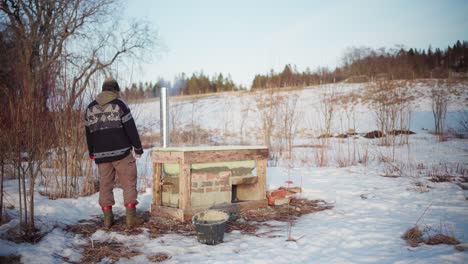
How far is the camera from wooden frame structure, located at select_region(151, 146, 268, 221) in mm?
4617

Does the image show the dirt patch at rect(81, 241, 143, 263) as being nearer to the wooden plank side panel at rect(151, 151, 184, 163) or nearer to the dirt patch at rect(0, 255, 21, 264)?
the dirt patch at rect(0, 255, 21, 264)

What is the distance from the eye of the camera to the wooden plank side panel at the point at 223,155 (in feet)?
15.1

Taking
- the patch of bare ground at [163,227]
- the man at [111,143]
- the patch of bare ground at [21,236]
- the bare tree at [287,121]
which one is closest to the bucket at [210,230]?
the patch of bare ground at [163,227]

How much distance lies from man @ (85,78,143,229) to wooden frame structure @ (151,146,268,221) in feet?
1.44

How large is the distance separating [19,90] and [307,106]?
695 inches

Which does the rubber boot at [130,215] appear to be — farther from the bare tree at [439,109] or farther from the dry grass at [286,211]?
the bare tree at [439,109]

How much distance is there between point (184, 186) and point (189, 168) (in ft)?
0.77

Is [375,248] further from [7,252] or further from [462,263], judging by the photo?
[7,252]

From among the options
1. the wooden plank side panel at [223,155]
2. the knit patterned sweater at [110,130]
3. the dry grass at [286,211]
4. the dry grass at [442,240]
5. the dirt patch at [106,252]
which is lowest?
the dry grass at [286,211]

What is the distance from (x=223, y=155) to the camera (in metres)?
4.88

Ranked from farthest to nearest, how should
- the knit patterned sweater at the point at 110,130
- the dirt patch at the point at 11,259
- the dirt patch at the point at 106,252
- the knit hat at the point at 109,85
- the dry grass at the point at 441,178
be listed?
the dry grass at the point at 441,178, the knit hat at the point at 109,85, the knit patterned sweater at the point at 110,130, the dirt patch at the point at 106,252, the dirt patch at the point at 11,259

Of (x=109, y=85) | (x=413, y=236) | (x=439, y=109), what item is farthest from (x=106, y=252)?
(x=439, y=109)

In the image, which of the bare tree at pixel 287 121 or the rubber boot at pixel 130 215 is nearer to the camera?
the rubber boot at pixel 130 215

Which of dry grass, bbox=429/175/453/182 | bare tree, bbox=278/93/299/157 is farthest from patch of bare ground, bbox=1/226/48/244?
bare tree, bbox=278/93/299/157
